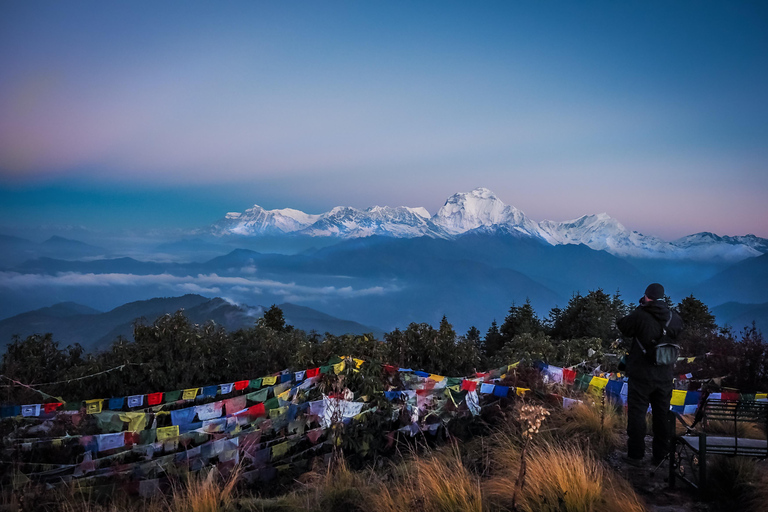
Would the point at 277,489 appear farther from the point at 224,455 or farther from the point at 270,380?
the point at 270,380

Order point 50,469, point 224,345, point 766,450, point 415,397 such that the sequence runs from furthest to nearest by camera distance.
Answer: point 224,345
point 415,397
point 50,469
point 766,450

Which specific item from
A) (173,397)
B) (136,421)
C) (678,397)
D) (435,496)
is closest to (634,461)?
(435,496)

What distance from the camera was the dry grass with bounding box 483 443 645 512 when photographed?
4035 mm

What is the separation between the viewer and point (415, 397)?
8.62 meters

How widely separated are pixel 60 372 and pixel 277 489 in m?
7.14

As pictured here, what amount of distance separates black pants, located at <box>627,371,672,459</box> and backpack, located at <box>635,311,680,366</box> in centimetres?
17

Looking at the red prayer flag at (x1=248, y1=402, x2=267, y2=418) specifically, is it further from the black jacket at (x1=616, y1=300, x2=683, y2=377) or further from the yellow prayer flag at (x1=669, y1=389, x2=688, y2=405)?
the yellow prayer flag at (x1=669, y1=389, x2=688, y2=405)

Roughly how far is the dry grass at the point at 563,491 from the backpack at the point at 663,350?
152cm

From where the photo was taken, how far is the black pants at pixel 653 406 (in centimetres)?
534

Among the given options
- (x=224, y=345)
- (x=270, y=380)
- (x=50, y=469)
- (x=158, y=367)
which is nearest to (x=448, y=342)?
(x=270, y=380)

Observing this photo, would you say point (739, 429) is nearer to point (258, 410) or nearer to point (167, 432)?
point (258, 410)

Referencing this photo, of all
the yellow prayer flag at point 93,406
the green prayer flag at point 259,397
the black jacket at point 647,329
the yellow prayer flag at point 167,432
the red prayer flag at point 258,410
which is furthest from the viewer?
the green prayer flag at point 259,397

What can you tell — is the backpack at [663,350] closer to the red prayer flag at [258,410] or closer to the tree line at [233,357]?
the tree line at [233,357]

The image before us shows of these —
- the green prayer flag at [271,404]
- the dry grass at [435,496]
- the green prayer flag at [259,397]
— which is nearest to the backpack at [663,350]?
the dry grass at [435,496]
